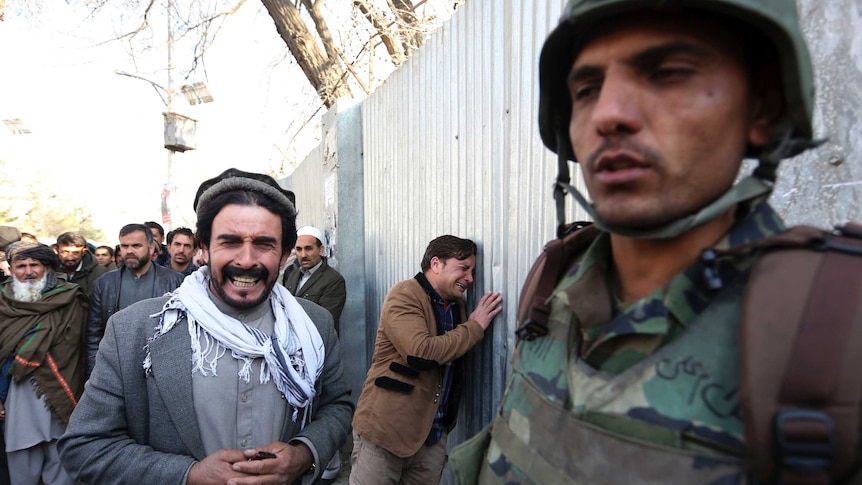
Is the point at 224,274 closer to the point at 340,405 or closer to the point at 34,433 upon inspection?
the point at 340,405

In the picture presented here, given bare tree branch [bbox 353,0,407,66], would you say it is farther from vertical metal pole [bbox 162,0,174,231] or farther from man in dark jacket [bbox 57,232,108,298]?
man in dark jacket [bbox 57,232,108,298]

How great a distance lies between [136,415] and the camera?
69.1 inches

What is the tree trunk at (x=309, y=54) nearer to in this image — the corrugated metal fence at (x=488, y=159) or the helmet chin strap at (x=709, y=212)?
the corrugated metal fence at (x=488, y=159)

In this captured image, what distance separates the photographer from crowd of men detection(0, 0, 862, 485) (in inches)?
26.9

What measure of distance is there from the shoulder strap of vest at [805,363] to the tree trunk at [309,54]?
23.1 feet

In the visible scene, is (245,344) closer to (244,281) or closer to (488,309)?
(244,281)

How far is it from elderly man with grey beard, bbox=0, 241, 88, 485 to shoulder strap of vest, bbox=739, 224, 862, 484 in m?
4.54

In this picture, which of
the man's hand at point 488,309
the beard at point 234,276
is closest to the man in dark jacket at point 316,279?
the man's hand at point 488,309

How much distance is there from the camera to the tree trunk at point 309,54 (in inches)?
281

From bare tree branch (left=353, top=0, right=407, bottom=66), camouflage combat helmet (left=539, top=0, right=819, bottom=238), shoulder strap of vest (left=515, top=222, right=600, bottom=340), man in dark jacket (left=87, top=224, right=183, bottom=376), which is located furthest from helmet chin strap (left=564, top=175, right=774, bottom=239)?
bare tree branch (left=353, top=0, right=407, bottom=66)

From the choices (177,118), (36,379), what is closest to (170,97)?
(177,118)

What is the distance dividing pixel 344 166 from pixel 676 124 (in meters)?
4.79

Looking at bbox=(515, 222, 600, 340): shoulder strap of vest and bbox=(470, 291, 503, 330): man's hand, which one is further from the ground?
bbox=(515, 222, 600, 340): shoulder strap of vest

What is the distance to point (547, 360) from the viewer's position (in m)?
1.04
